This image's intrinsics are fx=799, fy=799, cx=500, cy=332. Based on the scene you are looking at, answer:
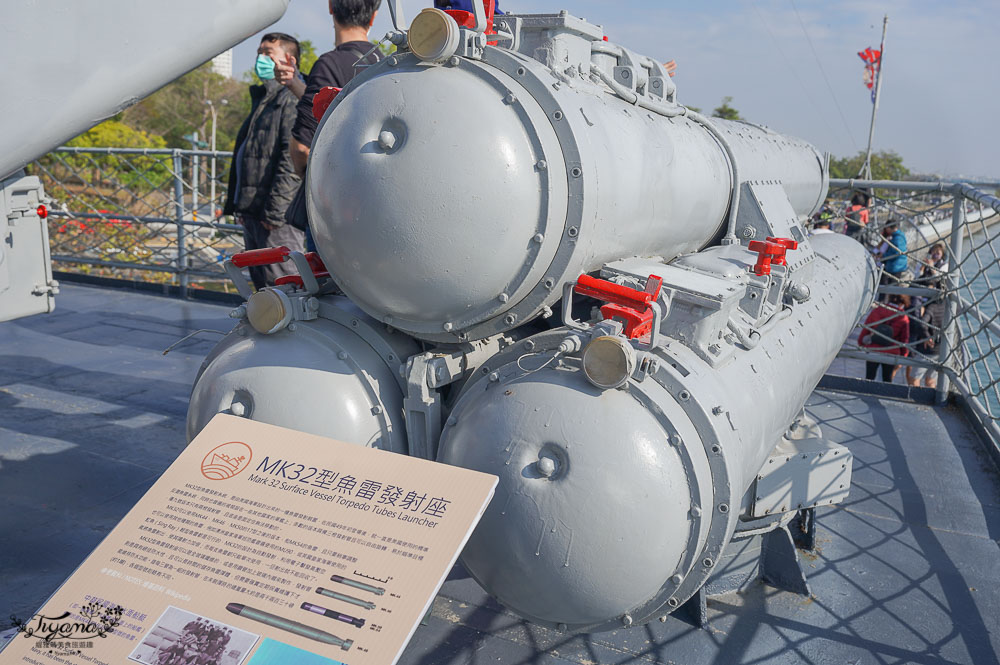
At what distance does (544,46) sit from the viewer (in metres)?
2.63

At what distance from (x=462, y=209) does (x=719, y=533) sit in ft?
3.47

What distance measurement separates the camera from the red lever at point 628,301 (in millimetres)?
2061

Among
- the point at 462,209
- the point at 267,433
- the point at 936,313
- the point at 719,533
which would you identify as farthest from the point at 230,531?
the point at 936,313

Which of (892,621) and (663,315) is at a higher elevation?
(663,315)

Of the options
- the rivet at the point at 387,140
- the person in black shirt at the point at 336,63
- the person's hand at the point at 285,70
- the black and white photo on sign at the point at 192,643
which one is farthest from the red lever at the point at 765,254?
the person's hand at the point at 285,70

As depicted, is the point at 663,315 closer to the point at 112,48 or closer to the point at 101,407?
the point at 112,48

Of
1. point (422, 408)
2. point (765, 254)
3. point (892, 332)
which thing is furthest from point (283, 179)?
point (892, 332)

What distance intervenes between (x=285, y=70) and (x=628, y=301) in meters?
2.51

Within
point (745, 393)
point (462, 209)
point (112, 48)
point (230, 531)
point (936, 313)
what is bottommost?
point (936, 313)

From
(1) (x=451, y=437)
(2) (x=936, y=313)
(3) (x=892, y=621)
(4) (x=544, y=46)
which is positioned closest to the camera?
(1) (x=451, y=437)

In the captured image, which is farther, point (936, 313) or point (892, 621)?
point (936, 313)

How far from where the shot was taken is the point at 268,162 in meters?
4.08

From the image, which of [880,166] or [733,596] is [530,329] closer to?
[733,596]

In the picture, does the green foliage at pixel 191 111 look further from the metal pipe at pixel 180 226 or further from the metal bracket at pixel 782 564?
the metal bracket at pixel 782 564
